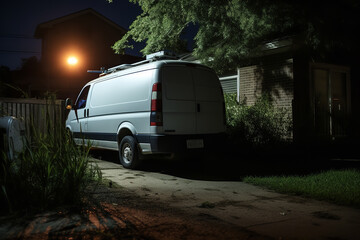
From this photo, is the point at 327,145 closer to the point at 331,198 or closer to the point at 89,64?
A: the point at 331,198

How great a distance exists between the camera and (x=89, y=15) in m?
29.3

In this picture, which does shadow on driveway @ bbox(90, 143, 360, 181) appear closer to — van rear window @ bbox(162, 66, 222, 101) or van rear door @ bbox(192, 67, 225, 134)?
van rear door @ bbox(192, 67, 225, 134)

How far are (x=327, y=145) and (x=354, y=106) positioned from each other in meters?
2.77

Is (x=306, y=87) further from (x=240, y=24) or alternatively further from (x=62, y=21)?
(x=62, y=21)

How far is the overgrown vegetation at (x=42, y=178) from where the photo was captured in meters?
3.89

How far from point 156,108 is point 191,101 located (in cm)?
80

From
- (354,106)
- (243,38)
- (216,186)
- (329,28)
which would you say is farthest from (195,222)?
(354,106)

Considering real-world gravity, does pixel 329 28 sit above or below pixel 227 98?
above

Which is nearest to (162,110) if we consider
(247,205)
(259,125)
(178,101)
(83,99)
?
(178,101)

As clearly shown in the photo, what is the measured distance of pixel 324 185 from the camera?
18.4 feet

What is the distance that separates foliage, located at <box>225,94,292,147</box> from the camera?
934cm

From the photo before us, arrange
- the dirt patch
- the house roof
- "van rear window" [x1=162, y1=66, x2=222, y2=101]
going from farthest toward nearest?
1. the house roof
2. "van rear window" [x1=162, y1=66, x2=222, y2=101]
3. the dirt patch

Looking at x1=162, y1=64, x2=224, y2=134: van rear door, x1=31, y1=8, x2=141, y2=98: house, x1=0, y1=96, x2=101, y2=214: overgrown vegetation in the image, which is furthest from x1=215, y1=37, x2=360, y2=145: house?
x1=31, y1=8, x2=141, y2=98: house

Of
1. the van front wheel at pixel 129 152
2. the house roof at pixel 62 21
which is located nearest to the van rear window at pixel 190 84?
the van front wheel at pixel 129 152
